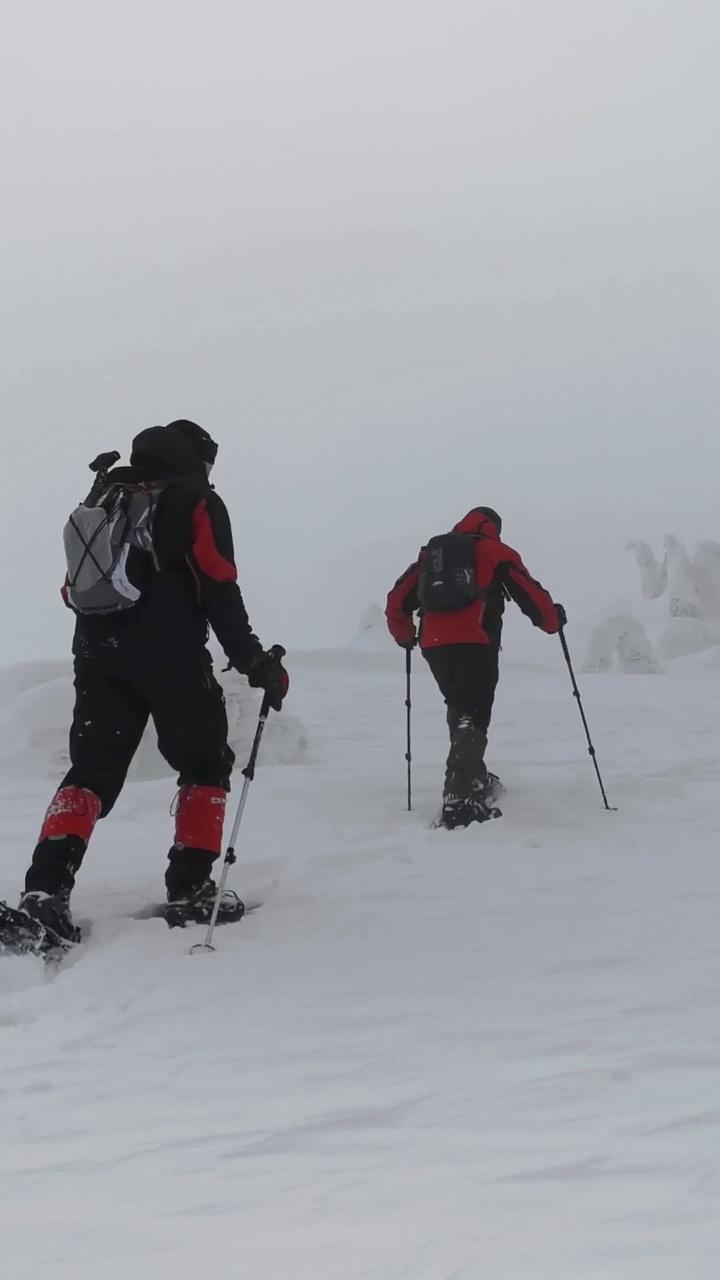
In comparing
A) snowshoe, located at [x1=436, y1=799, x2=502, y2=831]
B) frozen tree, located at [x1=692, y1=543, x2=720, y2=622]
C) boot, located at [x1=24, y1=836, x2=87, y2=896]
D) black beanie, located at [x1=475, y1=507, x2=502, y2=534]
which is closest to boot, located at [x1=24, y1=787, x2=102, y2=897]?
boot, located at [x1=24, y1=836, x2=87, y2=896]

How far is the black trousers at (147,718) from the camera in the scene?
420 cm

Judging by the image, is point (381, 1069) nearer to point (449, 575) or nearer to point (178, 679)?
point (178, 679)

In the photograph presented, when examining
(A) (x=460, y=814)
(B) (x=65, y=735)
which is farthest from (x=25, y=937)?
(B) (x=65, y=735)

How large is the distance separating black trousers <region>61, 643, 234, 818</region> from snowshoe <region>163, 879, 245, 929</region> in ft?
1.45

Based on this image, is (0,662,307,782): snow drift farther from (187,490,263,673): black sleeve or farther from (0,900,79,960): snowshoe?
(0,900,79,960): snowshoe

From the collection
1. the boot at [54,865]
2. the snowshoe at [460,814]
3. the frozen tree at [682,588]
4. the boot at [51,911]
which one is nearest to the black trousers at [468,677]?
the snowshoe at [460,814]

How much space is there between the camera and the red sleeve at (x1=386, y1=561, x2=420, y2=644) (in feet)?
24.9

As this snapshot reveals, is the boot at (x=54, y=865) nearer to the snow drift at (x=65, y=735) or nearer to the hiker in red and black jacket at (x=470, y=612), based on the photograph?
the hiker in red and black jacket at (x=470, y=612)

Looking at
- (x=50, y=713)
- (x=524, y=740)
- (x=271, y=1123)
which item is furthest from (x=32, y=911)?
(x=524, y=740)

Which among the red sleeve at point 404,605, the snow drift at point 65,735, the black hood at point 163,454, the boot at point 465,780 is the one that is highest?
the black hood at point 163,454

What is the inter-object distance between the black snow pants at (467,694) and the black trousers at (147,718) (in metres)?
2.76

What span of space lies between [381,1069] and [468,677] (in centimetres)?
468

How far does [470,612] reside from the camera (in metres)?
7.16

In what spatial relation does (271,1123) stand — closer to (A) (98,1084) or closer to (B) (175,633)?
(A) (98,1084)
